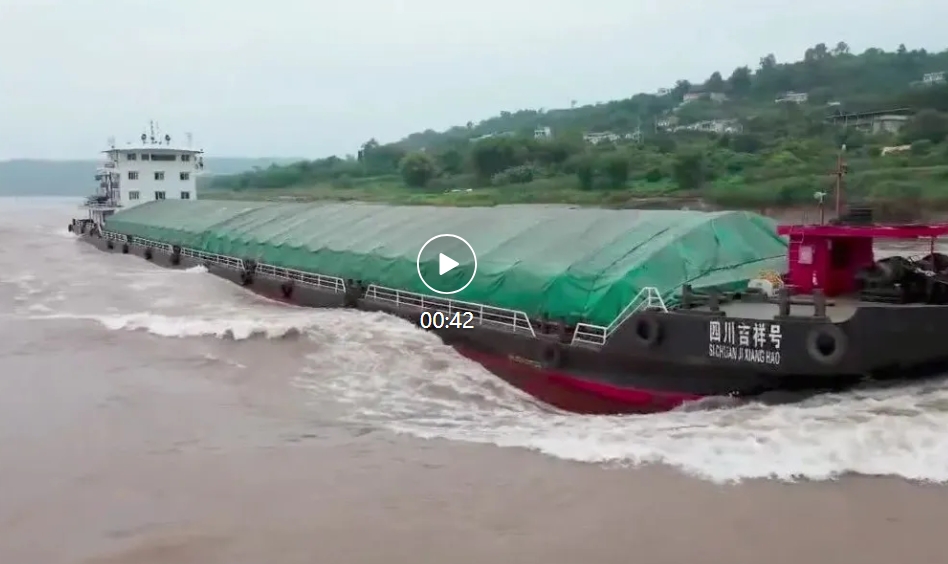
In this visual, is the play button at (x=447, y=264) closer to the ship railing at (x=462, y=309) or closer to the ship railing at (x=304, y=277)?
the ship railing at (x=462, y=309)

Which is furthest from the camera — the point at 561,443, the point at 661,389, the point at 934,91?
the point at 934,91

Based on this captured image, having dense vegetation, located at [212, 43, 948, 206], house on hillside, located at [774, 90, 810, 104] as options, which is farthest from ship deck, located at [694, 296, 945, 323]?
house on hillside, located at [774, 90, 810, 104]

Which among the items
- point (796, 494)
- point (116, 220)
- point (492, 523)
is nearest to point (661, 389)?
point (796, 494)

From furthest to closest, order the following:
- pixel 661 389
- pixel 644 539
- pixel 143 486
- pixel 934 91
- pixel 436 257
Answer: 1. pixel 934 91
2. pixel 436 257
3. pixel 661 389
4. pixel 143 486
5. pixel 644 539

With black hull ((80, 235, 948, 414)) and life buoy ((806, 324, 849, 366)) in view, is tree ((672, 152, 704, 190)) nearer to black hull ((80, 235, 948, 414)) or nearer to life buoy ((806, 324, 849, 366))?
black hull ((80, 235, 948, 414))

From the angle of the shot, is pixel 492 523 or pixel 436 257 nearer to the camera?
pixel 492 523

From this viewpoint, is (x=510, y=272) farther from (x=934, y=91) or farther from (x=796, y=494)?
(x=934, y=91)

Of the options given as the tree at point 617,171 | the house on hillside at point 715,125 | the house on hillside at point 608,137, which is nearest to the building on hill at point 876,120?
the house on hillside at point 715,125
